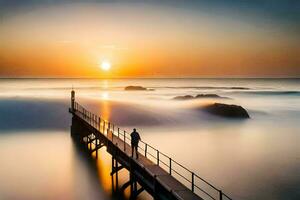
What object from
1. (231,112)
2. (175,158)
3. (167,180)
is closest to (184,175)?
(175,158)

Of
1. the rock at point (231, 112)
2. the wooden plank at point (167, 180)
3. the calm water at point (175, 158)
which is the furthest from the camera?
the rock at point (231, 112)

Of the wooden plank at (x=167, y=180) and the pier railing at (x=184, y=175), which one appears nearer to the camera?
the wooden plank at (x=167, y=180)

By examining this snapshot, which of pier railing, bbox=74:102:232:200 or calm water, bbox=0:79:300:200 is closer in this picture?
pier railing, bbox=74:102:232:200

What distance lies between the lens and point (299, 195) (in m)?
21.4

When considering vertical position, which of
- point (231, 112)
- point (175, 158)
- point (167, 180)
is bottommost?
point (175, 158)

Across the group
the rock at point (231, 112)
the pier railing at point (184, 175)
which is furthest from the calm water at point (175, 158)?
the rock at point (231, 112)

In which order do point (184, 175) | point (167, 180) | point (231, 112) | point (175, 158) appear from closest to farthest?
point (167, 180), point (184, 175), point (175, 158), point (231, 112)

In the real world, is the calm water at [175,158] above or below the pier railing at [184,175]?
below

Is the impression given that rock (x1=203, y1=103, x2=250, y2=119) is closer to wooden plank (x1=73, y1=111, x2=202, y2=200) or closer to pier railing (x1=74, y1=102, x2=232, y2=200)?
pier railing (x1=74, y1=102, x2=232, y2=200)

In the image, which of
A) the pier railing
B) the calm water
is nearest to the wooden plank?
the pier railing

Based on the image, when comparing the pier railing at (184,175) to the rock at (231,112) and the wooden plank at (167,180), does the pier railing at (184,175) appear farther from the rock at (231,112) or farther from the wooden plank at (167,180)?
the rock at (231,112)

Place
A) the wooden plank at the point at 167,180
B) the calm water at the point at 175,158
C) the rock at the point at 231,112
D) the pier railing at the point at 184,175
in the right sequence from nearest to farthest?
A: the wooden plank at the point at 167,180 → the pier railing at the point at 184,175 → the calm water at the point at 175,158 → the rock at the point at 231,112

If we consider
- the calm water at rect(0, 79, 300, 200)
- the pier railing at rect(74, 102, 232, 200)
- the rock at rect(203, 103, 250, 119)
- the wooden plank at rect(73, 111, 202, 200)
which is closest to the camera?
the wooden plank at rect(73, 111, 202, 200)

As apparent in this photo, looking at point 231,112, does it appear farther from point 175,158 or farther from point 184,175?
point 184,175
